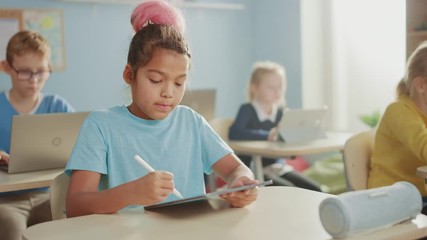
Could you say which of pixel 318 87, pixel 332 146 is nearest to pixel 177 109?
pixel 332 146

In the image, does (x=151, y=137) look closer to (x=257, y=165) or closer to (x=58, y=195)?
(x=58, y=195)

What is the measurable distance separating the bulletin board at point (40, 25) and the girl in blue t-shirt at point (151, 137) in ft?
7.60

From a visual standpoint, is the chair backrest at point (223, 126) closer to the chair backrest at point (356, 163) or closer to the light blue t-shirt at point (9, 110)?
the light blue t-shirt at point (9, 110)

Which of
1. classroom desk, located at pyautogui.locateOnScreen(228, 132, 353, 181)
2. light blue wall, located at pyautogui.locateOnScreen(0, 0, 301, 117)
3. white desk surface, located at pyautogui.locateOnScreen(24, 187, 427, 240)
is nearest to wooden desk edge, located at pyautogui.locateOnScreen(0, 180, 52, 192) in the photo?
white desk surface, located at pyautogui.locateOnScreen(24, 187, 427, 240)

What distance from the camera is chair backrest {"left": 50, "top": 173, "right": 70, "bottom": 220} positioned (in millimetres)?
1480

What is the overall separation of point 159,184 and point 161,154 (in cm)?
34

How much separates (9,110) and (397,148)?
160 cm

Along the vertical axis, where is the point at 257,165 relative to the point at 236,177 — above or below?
below

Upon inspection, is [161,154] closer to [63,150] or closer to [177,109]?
[177,109]

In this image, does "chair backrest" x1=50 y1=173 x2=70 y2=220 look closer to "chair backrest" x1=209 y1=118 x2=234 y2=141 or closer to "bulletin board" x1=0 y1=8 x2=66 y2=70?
"chair backrest" x1=209 y1=118 x2=234 y2=141

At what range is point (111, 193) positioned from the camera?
1284 millimetres

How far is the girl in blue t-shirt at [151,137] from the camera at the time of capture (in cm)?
138

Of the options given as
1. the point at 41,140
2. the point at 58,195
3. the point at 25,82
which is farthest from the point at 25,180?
the point at 25,82

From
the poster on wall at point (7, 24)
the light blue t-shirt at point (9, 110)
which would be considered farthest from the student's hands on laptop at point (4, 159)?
the poster on wall at point (7, 24)
